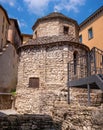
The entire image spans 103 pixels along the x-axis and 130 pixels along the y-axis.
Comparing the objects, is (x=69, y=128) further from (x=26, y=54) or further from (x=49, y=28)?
(x=49, y=28)

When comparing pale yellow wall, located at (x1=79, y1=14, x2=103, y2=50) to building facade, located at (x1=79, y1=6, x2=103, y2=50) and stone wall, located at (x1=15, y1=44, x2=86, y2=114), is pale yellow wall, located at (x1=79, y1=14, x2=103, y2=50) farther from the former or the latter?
stone wall, located at (x1=15, y1=44, x2=86, y2=114)

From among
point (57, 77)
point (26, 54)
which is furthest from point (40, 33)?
point (57, 77)

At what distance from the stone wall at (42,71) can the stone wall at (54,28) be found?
3.09 metres

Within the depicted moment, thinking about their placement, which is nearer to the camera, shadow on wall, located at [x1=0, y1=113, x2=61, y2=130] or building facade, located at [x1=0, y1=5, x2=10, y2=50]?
shadow on wall, located at [x1=0, y1=113, x2=61, y2=130]

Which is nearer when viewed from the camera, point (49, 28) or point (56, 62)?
point (56, 62)

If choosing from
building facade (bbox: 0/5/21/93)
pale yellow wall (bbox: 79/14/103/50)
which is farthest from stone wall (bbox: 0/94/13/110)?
pale yellow wall (bbox: 79/14/103/50)

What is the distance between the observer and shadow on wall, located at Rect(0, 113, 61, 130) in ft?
22.3

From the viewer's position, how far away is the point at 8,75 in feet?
78.9

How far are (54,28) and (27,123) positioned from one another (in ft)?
49.8

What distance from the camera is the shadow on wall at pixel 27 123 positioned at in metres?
6.79

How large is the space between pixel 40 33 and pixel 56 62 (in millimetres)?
5335

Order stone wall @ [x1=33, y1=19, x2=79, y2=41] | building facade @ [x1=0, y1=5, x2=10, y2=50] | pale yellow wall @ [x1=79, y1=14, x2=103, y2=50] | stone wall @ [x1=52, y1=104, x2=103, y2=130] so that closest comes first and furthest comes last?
Answer: stone wall @ [x1=52, y1=104, x2=103, y2=130] → stone wall @ [x1=33, y1=19, x2=79, y2=41] → pale yellow wall @ [x1=79, y1=14, x2=103, y2=50] → building facade @ [x1=0, y1=5, x2=10, y2=50]

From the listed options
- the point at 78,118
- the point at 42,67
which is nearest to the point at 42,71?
the point at 42,67

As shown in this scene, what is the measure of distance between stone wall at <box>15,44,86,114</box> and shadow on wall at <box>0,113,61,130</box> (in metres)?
7.89
